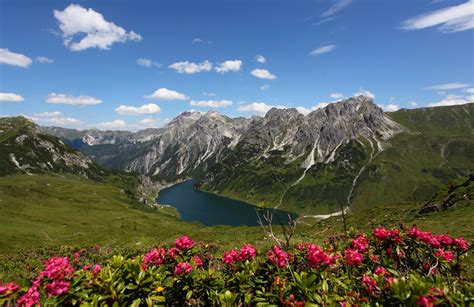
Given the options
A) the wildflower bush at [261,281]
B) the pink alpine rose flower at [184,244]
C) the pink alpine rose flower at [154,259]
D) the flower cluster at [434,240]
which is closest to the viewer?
the wildflower bush at [261,281]

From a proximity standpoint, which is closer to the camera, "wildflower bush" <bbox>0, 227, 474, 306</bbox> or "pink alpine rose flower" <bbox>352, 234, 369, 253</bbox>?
"wildflower bush" <bbox>0, 227, 474, 306</bbox>

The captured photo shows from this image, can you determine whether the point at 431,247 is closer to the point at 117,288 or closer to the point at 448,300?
the point at 448,300

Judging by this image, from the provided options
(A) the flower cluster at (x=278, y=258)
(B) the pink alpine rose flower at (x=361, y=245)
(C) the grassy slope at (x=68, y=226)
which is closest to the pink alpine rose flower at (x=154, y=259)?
(A) the flower cluster at (x=278, y=258)

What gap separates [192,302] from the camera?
7.94 m

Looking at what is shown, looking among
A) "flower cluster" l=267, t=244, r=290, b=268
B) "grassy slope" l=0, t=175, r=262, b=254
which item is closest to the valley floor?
"grassy slope" l=0, t=175, r=262, b=254

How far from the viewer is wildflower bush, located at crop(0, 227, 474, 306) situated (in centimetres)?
634

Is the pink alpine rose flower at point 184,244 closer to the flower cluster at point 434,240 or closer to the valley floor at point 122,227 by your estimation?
the valley floor at point 122,227

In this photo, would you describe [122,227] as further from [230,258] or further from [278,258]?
[278,258]

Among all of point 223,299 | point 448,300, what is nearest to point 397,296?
point 448,300

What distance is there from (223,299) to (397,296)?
11.4 ft

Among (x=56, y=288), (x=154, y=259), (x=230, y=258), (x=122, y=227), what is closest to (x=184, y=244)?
(x=154, y=259)

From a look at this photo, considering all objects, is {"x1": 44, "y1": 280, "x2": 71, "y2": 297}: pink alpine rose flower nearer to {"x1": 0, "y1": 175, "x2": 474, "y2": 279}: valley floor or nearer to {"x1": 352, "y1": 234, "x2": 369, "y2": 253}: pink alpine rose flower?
{"x1": 0, "y1": 175, "x2": 474, "y2": 279}: valley floor

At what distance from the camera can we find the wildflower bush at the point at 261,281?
20.8ft

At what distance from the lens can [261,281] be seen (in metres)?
7.66
